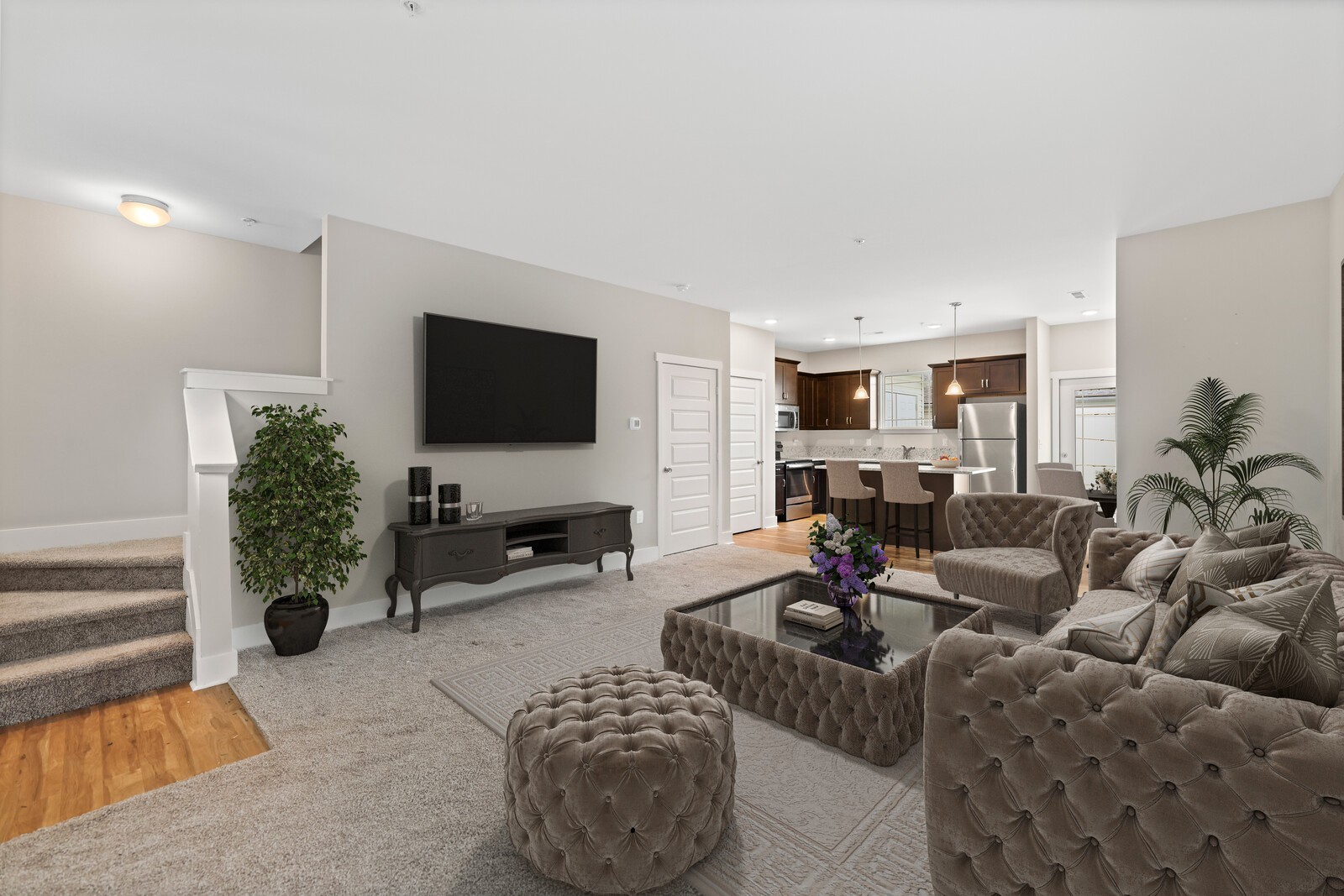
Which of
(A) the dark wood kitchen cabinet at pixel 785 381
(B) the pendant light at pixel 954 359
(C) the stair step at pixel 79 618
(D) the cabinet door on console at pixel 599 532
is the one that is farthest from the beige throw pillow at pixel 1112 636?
(A) the dark wood kitchen cabinet at pixel 785 381

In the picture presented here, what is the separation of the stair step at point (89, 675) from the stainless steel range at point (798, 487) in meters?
6.82

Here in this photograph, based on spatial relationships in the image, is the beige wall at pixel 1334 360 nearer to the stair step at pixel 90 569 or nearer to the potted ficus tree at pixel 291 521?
the potted ficus tree at pixel 291 521

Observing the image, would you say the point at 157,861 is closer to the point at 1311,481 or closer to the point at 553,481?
the point at 553,481

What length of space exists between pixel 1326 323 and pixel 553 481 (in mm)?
5154

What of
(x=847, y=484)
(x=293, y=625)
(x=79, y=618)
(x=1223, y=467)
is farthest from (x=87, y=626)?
(x=1223, y=467)

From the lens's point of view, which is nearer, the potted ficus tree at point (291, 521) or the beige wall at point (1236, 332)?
the potted ficus tree at point (291, 521)

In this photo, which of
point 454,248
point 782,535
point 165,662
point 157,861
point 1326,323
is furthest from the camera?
point 782,535

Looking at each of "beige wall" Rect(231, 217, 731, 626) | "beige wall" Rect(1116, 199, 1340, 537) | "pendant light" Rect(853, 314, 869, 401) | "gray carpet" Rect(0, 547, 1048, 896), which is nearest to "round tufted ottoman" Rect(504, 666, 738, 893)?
"gray carpet" Rect(0, 547, 1048, 896)

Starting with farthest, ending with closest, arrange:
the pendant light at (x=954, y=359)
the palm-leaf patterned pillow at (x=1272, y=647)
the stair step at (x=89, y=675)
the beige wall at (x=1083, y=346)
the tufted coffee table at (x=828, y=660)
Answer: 1. the beige wall at (x=1083, y=346)
2. the pendant light at (x=954, y=359)
3. the stair step at (x=89, y=675)
4. the tufted coffee table at (x=828, y=660)
5. the palm-leaf patterned pillow at (x=1272, y=647)

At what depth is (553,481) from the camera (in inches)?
193

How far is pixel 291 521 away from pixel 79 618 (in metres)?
0.97

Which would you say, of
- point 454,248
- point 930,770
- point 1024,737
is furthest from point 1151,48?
point 454,248

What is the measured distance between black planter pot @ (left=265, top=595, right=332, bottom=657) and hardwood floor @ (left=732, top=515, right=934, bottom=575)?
3645 mm

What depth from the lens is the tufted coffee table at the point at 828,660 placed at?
7.15ft
